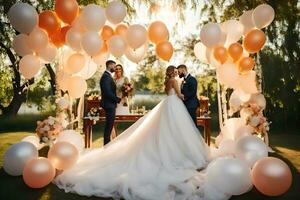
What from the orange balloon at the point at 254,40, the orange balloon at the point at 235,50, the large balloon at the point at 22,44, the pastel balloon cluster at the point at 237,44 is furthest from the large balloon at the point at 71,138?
the orange balloon at the point at 254,40

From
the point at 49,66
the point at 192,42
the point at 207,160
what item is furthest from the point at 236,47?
the point at 49,66

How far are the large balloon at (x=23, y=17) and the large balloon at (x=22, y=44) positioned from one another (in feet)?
0.71

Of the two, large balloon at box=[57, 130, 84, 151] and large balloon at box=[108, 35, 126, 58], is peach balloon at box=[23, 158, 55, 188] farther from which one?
large balloon at box=[108, 35, 126, 58]

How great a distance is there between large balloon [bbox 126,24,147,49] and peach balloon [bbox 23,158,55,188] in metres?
2.93

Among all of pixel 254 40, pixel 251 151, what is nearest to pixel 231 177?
pixel 251 151

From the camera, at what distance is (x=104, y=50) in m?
7.82

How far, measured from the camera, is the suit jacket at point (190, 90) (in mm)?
7520

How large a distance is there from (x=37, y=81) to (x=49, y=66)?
3.96m

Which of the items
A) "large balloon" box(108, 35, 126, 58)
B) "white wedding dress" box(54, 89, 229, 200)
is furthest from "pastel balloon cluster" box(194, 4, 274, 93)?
"large balloon" box(108, 35, 126, 58)

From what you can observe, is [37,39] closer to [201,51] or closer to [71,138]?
[71,138]

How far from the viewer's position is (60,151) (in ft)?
18.0

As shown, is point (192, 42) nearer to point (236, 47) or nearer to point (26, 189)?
point (236, 47)

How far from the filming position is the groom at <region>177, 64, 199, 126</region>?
7492 mm

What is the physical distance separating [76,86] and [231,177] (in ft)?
13.9
